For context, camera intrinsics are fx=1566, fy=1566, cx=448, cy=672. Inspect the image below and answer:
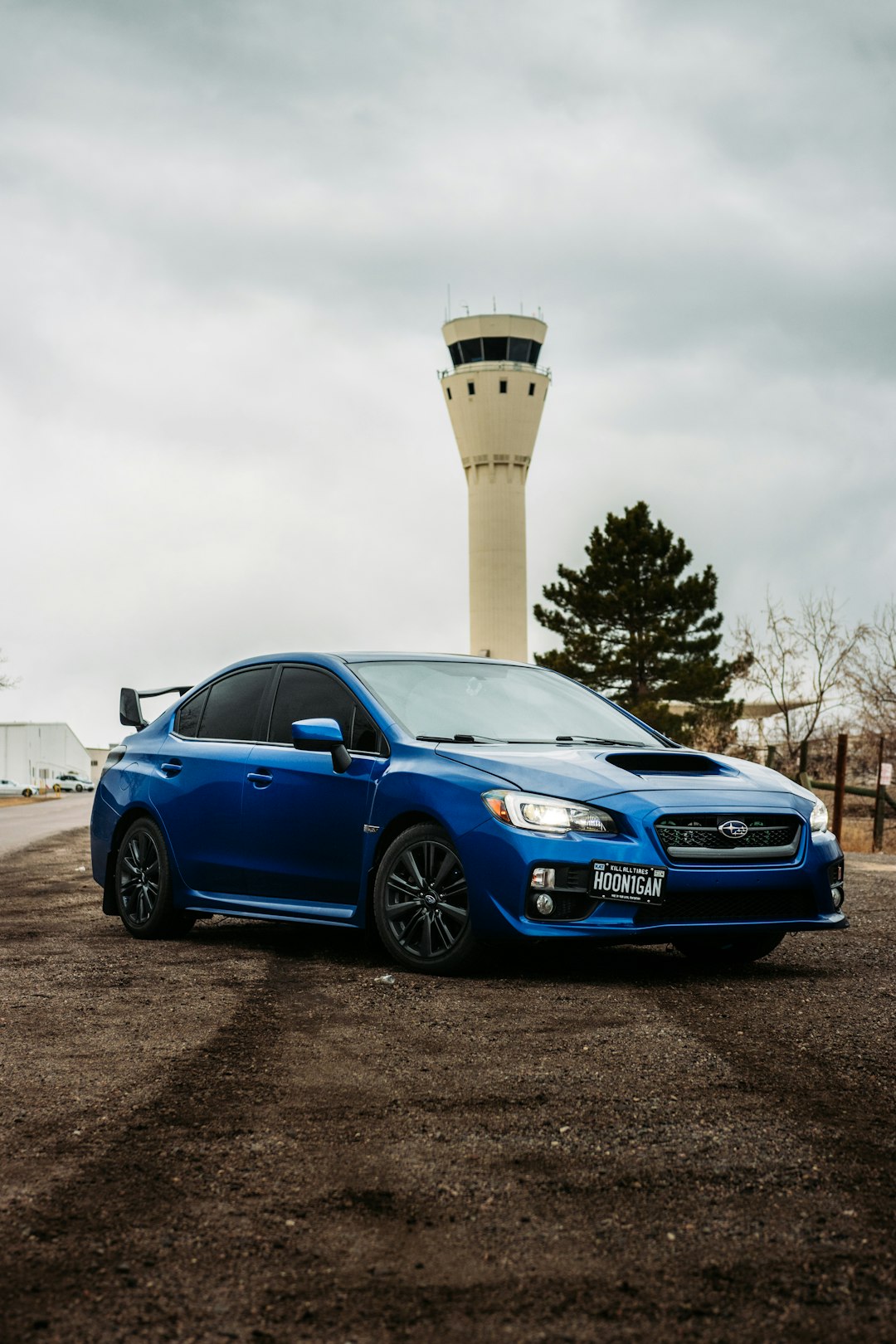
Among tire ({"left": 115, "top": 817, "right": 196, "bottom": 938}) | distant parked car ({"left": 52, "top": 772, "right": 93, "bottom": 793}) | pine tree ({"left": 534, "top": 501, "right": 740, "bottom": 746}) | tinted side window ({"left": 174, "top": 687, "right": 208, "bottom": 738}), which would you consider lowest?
distant parked car ({"left": 52, "top": 772, "right": 93, "bottom": 793})

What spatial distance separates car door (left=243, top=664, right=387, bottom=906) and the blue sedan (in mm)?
13

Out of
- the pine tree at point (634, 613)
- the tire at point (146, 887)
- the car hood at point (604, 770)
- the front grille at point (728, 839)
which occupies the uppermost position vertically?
the pine tree at point (634, 613)

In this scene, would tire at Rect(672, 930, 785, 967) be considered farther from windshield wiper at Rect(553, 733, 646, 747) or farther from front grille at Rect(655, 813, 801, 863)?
windshield wiper at Rect(553, 733, 646, 747)

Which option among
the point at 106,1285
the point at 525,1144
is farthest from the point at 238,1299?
the point at 525,1144

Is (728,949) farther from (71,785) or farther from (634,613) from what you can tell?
(71,785)

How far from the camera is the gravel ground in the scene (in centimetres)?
292

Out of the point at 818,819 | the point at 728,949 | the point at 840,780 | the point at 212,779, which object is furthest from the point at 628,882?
the point at 840,780

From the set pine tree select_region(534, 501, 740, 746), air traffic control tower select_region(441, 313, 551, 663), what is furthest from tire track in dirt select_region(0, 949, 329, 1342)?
air traffic control tower select_region(441, 313, 551, 663)

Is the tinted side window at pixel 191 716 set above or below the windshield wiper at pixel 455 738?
above

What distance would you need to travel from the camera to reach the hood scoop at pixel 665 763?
7512 mm

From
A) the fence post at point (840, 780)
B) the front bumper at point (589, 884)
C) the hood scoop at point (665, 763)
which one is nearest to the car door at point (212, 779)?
the front bumper at point (589, 884)

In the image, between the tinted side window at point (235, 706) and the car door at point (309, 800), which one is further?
the tinted side window at point (235, 706)

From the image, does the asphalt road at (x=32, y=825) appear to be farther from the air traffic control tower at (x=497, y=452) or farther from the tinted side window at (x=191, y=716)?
the air traffic control tower at (x=497, y=452)

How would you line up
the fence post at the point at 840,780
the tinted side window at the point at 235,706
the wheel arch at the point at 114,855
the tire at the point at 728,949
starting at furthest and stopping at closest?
the fence post at the point at 840,780
the wheel arch at the point at 114,855
the tinted side window at the point at 235,706
the tire at the point at 728,949
